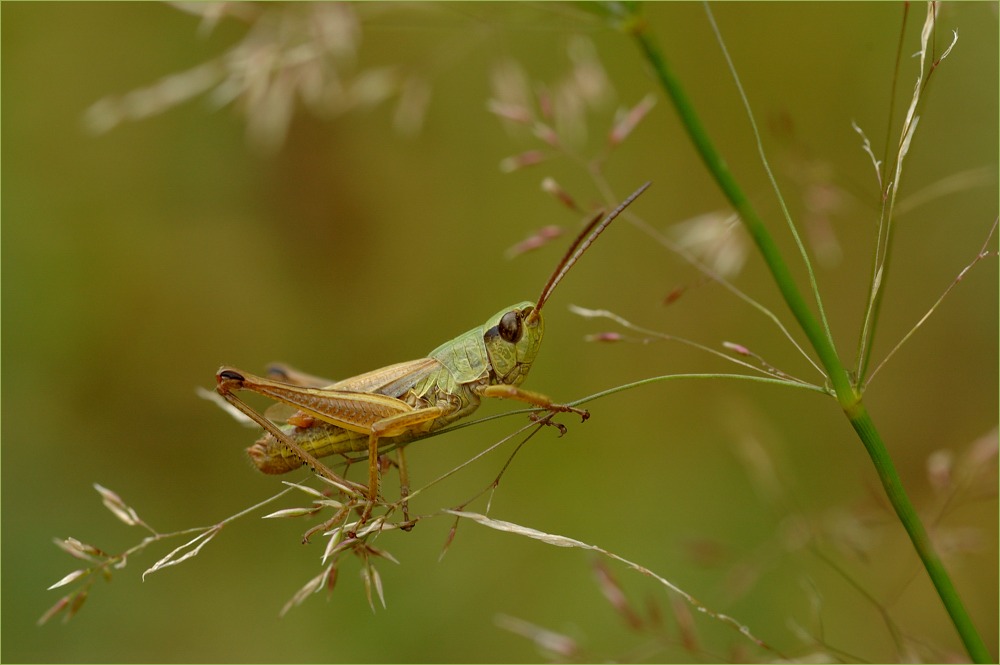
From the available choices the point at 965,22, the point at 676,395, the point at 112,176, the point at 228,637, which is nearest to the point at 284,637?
the point at 228,637

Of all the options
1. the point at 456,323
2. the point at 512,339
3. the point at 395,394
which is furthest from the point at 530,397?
the point at 456,323

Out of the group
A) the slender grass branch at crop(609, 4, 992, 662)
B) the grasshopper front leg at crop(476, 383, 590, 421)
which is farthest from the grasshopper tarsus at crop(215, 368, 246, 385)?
the slender grass branch at crop(609, 4, 992, 662)

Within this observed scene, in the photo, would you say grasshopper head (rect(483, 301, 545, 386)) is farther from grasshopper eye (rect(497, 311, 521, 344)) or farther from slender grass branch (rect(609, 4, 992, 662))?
slender grass branch (rect(609, 4, 992, 662))

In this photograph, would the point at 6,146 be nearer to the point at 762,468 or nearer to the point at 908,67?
the point at 762,468

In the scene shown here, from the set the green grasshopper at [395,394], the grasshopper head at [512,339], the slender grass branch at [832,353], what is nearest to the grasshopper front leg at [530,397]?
the green grasshopper at [395,394]

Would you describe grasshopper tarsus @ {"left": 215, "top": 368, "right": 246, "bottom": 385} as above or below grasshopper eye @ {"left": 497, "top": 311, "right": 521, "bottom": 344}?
above

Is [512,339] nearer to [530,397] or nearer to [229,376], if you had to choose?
[530,397]

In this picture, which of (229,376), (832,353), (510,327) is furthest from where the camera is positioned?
(510,327)
